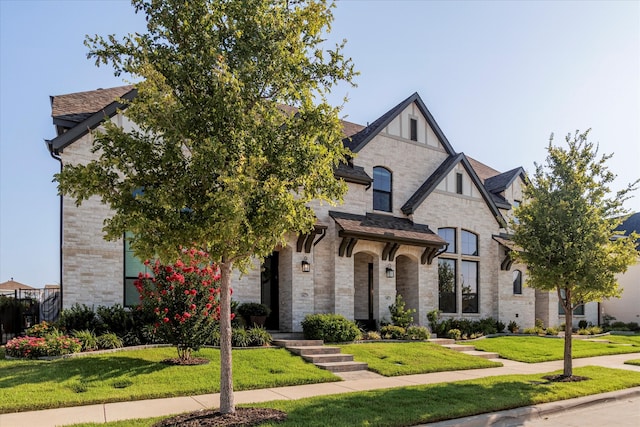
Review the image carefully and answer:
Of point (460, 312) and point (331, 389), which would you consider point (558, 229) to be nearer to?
point (331, 389)

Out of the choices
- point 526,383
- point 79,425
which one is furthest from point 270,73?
point 526,383

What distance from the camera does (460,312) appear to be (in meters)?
22.2

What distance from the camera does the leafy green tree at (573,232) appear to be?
12.2m

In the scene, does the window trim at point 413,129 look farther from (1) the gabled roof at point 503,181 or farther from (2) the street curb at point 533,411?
(2) the street curb at point 533,411

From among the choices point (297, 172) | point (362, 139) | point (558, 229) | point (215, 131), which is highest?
point (362, 139)

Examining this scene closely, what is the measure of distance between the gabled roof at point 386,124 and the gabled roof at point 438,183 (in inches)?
23.8

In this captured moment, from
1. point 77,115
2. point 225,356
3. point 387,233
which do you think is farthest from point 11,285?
point 225,356

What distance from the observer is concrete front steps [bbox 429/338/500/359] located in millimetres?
16766

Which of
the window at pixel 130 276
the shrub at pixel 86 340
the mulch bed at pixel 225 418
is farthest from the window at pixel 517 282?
the mulch bed at pixel 225 418

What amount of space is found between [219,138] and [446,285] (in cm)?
1673

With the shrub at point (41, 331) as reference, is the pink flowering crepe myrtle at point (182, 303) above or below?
above

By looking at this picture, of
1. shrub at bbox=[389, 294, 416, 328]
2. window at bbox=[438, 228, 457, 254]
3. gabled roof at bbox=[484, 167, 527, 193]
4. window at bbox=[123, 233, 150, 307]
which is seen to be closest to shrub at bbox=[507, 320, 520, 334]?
window at bbox=[438, 228, 457, 254]

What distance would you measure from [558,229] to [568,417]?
4.79m

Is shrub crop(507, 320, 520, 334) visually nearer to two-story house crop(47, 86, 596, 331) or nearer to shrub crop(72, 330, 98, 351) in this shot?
two-story house crop(47, 86, 596, 331)
